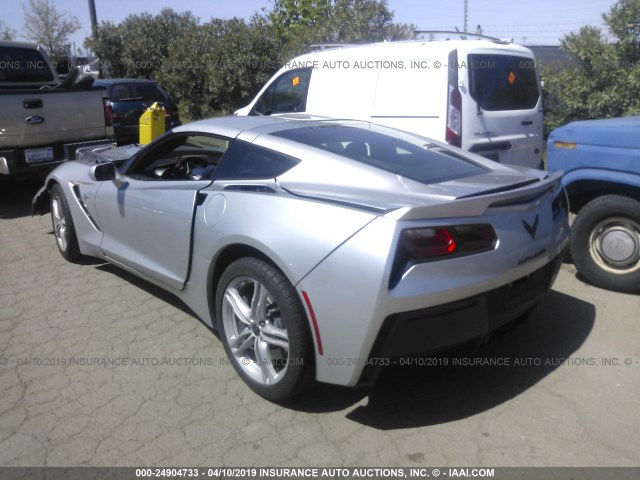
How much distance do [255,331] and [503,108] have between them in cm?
412

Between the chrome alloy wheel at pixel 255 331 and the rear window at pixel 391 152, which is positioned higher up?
the rear window at pixel 391 152

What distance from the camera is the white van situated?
573cm

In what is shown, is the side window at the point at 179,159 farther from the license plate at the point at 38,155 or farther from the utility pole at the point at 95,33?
the utility pole at the point at 95,33

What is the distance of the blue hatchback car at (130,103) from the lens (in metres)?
12.1

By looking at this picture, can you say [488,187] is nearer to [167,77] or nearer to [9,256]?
[9,256]

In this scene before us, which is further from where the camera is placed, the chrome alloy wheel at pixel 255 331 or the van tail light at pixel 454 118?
the van tail light at pixel 454 118

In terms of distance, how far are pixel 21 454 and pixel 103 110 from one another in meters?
6.10

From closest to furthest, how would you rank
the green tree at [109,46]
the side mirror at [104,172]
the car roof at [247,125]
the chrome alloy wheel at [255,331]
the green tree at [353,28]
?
the chrome alloy wheel at [255,331]
the car roof at [247,125]
the side mirror at [104,172]
the green tree at [353,28]
the green tree at [109,46]

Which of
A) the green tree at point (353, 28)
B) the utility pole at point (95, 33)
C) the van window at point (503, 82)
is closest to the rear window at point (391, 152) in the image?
the van window at point (503, 82)

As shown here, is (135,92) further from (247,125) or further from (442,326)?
(442,326)

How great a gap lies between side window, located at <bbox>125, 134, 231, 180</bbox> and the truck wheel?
2903 mm

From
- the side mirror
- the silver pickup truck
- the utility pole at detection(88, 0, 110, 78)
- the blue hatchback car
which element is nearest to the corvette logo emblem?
the side mirror

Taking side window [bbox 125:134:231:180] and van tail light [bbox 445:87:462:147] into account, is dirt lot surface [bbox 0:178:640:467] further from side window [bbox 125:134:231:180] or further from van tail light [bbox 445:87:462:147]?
van tail light [bbox 445:87:462:147]

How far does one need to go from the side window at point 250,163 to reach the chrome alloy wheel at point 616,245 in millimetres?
2734
